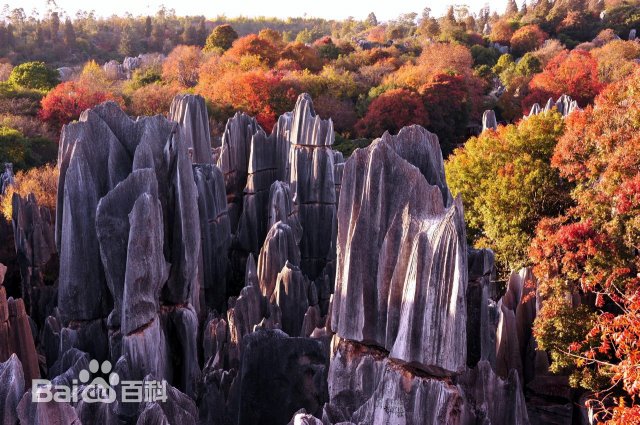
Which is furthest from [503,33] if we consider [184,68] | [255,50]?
[184,68]

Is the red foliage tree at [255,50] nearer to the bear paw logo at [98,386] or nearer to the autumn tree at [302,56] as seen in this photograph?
the autumn tree at [302,56]

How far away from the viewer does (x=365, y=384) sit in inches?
281

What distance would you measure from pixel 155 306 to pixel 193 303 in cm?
160

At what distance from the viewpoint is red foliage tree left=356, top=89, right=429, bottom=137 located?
34.0m

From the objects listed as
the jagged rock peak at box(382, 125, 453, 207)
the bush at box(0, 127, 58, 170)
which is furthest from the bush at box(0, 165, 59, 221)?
the jagged rock peak at box(382, 125, 453, 207)

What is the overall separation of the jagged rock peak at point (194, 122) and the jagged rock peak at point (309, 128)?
2674 mm

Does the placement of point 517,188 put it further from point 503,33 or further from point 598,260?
point 503,33

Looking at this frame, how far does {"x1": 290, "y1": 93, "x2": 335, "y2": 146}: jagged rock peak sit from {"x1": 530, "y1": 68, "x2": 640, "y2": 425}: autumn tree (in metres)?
8.27

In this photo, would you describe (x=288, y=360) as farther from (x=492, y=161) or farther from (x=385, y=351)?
(x=492, y=161)

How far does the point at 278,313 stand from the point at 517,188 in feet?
21.2

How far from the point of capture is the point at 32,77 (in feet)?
120

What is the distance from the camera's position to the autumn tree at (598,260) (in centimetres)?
945

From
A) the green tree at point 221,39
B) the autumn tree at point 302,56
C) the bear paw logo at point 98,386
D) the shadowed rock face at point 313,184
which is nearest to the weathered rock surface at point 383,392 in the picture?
the bear paw logo at point 98,386

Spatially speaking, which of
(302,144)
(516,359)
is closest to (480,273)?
(516,359)
